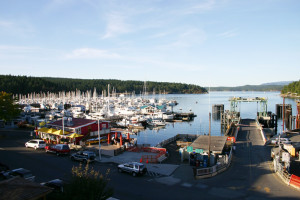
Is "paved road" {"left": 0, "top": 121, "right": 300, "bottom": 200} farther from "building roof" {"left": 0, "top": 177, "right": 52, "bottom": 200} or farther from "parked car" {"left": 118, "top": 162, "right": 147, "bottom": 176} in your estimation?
"building roof" {"left": 0, "top": 177, "right": 52, "bottom": 200}

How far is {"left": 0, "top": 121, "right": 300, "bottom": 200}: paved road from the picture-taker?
16719 millimetres

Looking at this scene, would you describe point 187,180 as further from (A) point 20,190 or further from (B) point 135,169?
(A) point 20,190

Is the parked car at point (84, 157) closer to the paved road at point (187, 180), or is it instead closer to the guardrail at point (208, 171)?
the paved road at point (187, 180)

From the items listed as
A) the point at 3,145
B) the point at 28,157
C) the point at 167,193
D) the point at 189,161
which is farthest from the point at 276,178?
the point at 3,145

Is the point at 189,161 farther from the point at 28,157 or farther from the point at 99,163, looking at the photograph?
the point at 28,157

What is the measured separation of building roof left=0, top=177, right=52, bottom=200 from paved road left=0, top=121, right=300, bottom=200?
6674 mm

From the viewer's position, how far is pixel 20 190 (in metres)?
10.4

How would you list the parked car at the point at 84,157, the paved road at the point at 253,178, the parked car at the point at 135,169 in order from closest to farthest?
1. the paved road at the point at 253,178
2. the parked car at the point at 135,169
3. the parked car at the point at 84,157

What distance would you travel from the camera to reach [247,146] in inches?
1235

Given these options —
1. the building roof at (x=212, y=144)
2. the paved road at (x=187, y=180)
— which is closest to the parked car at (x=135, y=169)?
the paved road at (x=187, y=180)

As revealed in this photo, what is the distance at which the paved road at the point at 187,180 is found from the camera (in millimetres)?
16719

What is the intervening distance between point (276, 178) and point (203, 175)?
5.78 meters

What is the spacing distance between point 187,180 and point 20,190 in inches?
510

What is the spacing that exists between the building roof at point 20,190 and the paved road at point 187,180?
6674 millimetres
